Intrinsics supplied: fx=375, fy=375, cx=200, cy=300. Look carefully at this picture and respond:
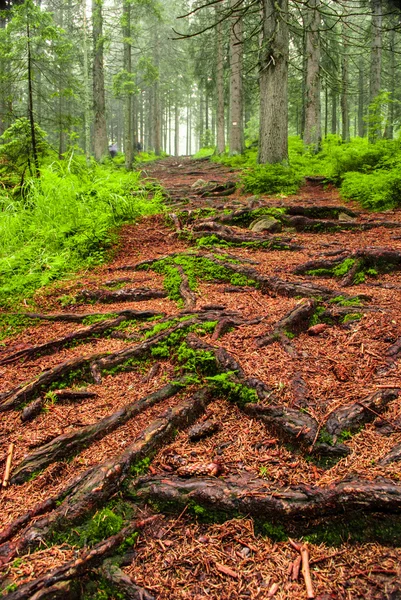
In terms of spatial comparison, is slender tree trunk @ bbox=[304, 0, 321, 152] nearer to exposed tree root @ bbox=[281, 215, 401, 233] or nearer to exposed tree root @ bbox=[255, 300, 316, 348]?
exposed tree root @ bbox=[281, 215, 401, 233]

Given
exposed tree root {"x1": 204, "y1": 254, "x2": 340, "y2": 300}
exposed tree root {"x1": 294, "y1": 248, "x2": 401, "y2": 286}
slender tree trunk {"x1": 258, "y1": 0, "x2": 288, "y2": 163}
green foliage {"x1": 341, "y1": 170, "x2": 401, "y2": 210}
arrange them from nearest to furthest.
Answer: exposed tree root {"x1": 204, "y1": 254, "x2": 340, "y2": 300}
exposed tree root {"x1": 294, "y1": 248, "x2": 401, "y2": 286}
green foliage {"x1": 341, "y1": 170, "x2": 401, "y2": 210}
slender tree trunk {"x1": 258, "y1": 0, "x2": 288, "y2": 163}

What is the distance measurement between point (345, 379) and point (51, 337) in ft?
9.43

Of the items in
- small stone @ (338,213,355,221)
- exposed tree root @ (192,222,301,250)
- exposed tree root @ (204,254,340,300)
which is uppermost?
small stone @ (338,213,355,221)

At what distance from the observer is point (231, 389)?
8.71ft

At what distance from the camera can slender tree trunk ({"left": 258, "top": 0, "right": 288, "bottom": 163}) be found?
8.95m

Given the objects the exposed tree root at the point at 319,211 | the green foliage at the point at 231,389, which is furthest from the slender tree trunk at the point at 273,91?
A: the green foliage at the point at 231,389

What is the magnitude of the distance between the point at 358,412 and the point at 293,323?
4.10 feet

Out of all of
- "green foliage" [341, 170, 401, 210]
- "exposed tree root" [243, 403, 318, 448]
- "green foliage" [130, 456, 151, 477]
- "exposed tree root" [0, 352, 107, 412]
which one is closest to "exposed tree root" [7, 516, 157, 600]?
"green foliage" [130, 456, 151, 477]

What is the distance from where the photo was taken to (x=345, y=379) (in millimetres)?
2637

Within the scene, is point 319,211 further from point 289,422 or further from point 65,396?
point 65,396

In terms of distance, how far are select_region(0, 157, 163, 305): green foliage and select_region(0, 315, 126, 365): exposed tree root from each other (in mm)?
1394

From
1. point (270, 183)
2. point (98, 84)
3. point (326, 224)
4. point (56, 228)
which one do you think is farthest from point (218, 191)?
point (98, 84)

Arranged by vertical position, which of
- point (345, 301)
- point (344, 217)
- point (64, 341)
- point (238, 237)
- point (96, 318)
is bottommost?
point (64, 341)

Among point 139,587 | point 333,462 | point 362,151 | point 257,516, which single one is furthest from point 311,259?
point 362,151
